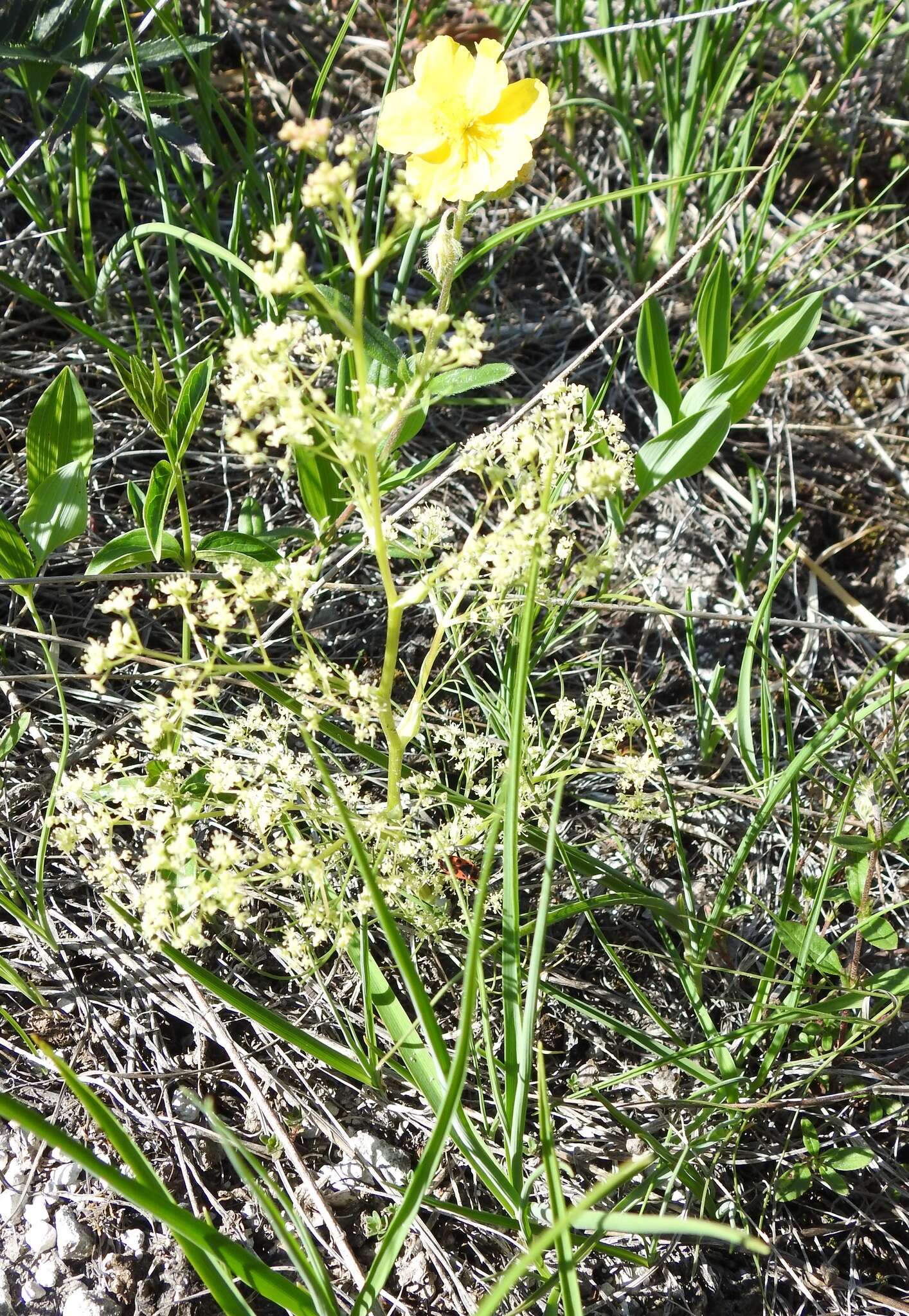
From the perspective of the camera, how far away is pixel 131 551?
177cm

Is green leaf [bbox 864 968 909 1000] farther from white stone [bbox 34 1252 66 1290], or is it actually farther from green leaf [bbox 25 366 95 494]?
green leaf [bbox 25 366 95 494]

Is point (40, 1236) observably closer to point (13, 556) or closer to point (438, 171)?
point (13, 556)

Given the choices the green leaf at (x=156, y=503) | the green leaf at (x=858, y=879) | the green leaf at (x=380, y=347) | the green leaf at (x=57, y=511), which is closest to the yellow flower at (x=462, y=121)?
the green leaf at (x=380, y=347)

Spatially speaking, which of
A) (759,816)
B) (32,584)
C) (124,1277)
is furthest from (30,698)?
(759,816)

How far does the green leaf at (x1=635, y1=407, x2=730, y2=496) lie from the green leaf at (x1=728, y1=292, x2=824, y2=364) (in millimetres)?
163

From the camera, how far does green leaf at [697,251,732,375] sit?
1933mm

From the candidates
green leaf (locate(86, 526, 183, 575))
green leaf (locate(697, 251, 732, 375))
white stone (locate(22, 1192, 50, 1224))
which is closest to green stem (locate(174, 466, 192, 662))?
green leaf (locate(86, 526, 183, 575))

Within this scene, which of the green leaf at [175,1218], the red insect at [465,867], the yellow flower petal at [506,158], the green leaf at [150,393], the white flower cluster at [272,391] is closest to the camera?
the green leaf at [175,1218]

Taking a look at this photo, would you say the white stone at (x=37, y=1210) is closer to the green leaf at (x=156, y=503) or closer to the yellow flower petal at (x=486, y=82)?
the green leaf at (x=156, y=503)

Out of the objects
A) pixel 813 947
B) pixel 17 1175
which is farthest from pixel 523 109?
pixel 17 1175

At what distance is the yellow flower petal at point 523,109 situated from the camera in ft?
5.33

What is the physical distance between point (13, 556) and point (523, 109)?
3.87 feet

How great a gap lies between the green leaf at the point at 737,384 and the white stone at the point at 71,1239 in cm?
173

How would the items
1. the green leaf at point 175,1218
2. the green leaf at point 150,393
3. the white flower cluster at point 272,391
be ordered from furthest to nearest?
the green leaf at point 150,393 → the white flower cluster at point 272,391 → the green leaf at point 175,1218
